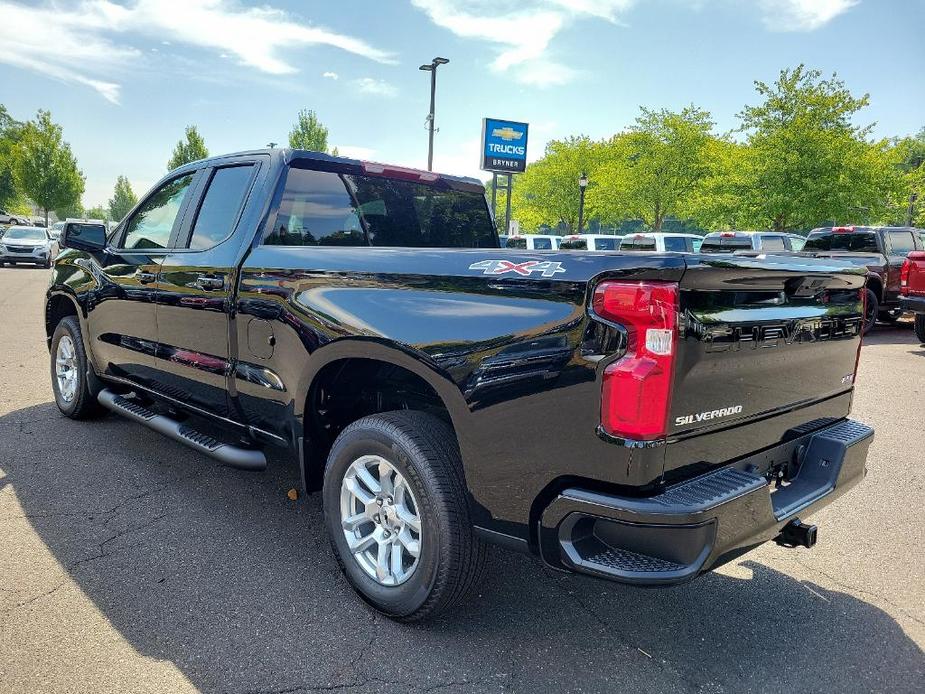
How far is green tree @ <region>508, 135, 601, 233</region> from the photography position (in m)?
45.4

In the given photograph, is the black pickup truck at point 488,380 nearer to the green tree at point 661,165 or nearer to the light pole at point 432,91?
the light pole at point 432,91

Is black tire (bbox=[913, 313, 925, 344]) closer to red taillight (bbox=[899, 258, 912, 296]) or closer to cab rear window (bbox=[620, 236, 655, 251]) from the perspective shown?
red taillight (bbox=[899, 258, 912, 296])

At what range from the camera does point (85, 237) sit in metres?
4.62

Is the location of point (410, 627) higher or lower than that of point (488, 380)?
lower

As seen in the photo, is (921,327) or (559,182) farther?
(559,182)

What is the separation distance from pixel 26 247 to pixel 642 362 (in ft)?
93.2

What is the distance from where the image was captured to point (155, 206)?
4398 millimetres

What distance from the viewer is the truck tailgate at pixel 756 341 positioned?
6.73 feet

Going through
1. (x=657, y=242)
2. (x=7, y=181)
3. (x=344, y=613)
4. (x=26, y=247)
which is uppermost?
(x=7, y=181)

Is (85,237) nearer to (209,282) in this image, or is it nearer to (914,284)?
(209,282)

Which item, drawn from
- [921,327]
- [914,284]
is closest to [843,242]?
A: [921,327]

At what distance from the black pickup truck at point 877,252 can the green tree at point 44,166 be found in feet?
185

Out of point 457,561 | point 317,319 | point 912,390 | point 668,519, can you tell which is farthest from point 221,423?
point 912,390

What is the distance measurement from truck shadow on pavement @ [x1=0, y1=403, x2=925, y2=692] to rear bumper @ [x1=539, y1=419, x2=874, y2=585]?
0.59 meters
